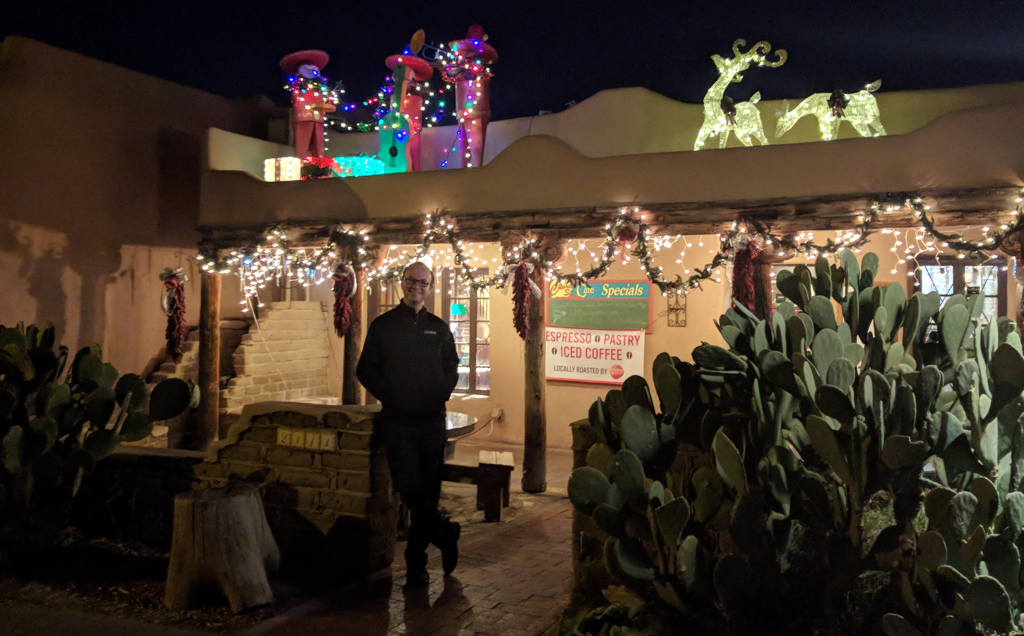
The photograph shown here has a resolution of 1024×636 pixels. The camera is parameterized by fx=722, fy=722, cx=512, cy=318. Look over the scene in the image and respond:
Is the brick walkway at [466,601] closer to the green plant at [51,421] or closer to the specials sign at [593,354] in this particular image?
the green plant at [51,421]

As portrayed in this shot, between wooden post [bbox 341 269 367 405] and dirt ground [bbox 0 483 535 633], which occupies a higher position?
wooden post [bbox 341 269 367 405]

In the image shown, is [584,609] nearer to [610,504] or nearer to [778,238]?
[610,504]

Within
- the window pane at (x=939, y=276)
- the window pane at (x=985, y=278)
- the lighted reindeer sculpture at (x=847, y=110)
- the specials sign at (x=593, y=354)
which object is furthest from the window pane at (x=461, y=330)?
the window pane at (x=985, y=278)

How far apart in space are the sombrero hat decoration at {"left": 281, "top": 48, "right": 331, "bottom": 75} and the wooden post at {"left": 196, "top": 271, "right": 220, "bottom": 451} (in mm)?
2961

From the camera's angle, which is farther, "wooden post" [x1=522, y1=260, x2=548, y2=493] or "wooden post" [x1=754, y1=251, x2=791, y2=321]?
"wooden post" [x1=522, y1=260, x2=548, y2=493]

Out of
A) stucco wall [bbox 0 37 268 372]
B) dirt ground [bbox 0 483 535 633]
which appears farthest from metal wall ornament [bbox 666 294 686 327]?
stucco wall [bbox 0 37 268 372]

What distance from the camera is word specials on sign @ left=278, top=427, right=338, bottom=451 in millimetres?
4449

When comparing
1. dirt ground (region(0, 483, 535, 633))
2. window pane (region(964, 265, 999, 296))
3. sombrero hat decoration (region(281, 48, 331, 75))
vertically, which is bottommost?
dirt ground (region(0, 483, 535, 633))

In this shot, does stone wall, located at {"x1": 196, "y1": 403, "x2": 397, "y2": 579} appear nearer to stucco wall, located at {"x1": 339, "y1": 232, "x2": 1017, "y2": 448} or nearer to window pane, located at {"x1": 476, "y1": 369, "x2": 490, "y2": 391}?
stucco wall, located at {"x1": 339, "y1": 232, "x2": 1017, "y2": 448}

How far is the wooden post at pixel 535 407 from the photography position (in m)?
7.29

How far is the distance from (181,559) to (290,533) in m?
0.81

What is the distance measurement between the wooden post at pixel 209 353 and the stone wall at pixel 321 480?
445 cm

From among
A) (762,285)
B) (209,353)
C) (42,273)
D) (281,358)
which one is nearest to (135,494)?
(209,353)

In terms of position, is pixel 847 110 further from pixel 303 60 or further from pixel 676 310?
pixel 303 60
